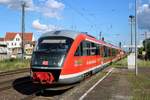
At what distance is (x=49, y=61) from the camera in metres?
15.2

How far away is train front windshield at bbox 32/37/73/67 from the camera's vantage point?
49.7 feet

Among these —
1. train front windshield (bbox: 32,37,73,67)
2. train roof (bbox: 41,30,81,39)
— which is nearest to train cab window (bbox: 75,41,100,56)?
train roof (bbox: 41,30,81,39)

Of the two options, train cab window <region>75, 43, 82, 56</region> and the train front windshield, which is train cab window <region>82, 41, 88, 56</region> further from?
the train front windshield

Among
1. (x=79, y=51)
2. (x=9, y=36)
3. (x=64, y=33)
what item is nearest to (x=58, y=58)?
(x=64, y=33)

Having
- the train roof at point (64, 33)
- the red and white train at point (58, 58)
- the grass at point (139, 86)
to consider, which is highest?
the train roof at point (64, 33)

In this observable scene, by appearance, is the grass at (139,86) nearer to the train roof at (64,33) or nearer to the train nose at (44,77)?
the train nose at (44,77)

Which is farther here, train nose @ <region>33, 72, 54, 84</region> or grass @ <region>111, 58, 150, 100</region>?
train nose @ <region>33, 72, 54, 84</region>

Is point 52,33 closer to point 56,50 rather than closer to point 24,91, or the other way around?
point 56,50

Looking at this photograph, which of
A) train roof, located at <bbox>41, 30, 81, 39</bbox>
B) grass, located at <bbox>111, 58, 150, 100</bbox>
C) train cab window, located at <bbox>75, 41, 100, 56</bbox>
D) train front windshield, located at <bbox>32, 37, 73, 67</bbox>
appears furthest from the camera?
train cab window, located at <bbox>75, 41, 100, 56</bbox>

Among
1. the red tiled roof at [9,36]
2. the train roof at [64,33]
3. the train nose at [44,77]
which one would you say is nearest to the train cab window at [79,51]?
the train roof at [64,33]

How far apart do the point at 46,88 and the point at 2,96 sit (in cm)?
208

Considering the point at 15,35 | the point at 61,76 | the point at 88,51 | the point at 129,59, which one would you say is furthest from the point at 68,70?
the point at 15,35

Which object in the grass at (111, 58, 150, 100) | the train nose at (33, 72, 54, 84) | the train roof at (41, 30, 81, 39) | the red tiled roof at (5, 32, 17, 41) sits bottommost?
the grass at (111, 58, 150, 100)

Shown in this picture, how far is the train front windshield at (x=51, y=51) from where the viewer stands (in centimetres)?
1516
